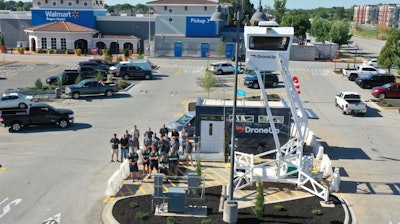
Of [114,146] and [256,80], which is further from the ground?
[256,80]

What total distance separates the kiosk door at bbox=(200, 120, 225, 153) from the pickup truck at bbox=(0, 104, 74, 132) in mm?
9156

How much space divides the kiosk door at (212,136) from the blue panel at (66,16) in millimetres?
52734

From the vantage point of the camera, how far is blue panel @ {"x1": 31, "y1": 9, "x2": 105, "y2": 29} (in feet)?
230

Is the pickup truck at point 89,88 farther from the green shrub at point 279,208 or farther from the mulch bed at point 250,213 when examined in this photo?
the green shrub at point 279,208

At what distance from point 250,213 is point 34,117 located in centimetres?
1598

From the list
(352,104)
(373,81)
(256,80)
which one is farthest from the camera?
(373,81)

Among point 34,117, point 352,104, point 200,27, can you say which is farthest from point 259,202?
point 200,27

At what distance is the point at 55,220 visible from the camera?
15.1 metres

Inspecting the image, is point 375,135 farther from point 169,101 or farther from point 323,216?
point 169,101

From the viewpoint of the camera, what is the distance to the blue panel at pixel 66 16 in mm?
70188

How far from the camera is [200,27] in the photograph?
2650 inches

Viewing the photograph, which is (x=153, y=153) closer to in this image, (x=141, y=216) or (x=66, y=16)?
(x=141, y=216)

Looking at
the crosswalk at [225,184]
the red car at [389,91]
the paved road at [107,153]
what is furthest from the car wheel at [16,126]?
the red car at [389,91]

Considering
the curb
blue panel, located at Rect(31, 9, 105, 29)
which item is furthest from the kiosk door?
blue panel, located at Rect(31, 9, 105, 29)
